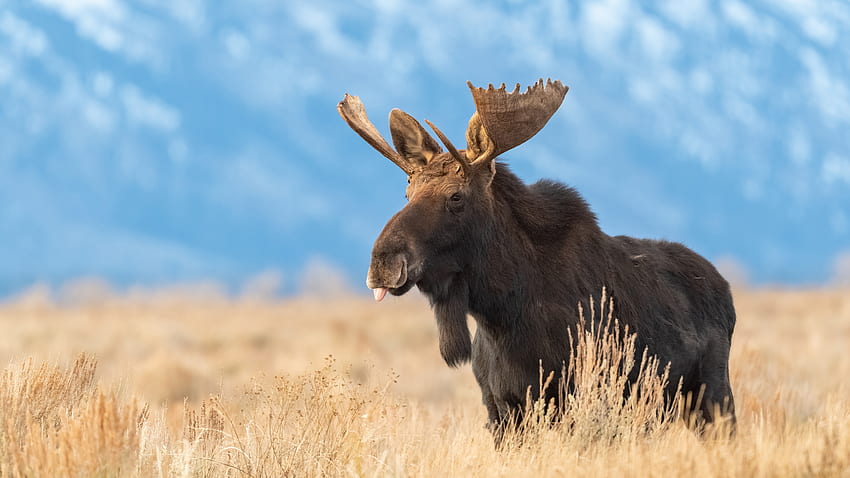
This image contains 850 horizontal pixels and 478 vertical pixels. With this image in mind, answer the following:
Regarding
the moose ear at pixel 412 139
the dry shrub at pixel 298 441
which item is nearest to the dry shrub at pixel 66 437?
the dry shrub at pixel 298 441

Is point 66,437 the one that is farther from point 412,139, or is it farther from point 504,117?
point 504,117

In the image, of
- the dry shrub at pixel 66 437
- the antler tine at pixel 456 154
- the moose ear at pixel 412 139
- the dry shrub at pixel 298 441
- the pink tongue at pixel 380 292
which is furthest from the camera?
the moose ear at pixel 412 139

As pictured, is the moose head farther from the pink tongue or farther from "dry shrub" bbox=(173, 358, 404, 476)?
"dry shrub" bbox=(173, 358, 404, 476)

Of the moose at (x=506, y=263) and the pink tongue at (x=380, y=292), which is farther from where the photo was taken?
the moose at (x=506, y=263)

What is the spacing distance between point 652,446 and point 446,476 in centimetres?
115

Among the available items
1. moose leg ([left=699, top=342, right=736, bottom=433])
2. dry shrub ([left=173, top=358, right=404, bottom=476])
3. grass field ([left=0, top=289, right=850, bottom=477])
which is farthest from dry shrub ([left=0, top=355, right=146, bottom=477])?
moose leg ([left=699, top=342, right=736, bottom=433])

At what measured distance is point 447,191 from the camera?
19.8 ft

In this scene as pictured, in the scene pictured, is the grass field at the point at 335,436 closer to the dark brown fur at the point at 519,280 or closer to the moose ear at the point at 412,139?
the dark brown fur at the point at 519,280

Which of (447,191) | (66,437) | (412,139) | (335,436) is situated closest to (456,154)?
(447,191)

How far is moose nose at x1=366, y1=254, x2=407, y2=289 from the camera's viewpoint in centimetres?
565

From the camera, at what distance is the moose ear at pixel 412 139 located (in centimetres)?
651

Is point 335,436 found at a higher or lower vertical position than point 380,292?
lower

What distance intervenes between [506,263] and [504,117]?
878 millimetres

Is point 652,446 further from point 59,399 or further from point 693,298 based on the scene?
point 59,399
